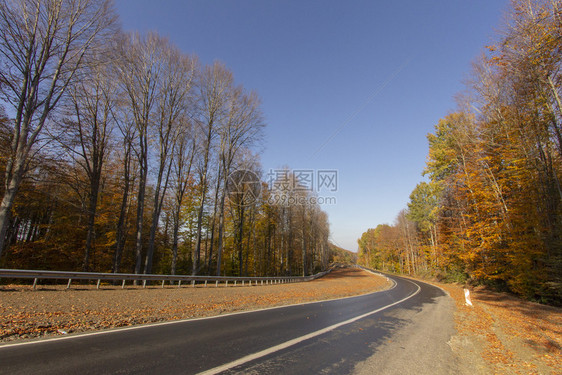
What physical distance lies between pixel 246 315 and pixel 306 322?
6.87ft

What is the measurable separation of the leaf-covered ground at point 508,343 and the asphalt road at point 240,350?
483mm

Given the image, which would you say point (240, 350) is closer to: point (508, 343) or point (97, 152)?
point (508, 343)

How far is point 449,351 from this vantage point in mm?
5242

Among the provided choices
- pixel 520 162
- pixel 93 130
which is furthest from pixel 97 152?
pixel 520 162

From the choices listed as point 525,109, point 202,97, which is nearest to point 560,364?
point 525,109

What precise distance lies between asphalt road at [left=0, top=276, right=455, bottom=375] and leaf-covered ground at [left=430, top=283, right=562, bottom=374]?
483mm

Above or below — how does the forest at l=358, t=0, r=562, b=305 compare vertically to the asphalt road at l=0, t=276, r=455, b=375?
above

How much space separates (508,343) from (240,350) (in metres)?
6.93

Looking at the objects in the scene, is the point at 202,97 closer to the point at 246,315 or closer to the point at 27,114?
the point at 27,114

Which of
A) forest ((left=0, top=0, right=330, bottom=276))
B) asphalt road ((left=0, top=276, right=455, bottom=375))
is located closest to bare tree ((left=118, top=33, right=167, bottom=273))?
forest ((left=0, top=0, right=330, bottom=276))

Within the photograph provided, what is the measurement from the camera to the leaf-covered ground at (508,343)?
4621 millimetres

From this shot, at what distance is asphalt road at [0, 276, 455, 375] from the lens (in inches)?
141

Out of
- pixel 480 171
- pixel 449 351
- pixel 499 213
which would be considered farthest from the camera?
pixel 480 171

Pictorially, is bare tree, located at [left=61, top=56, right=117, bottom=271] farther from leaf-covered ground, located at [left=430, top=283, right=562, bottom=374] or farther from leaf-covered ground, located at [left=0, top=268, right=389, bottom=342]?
leaf-covered ground, located at [left=430, top=283, right=562, bottom=374]
